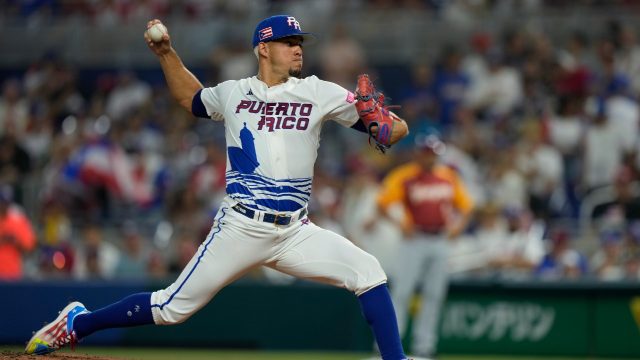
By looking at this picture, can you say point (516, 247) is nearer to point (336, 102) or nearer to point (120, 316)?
point (336, 102)

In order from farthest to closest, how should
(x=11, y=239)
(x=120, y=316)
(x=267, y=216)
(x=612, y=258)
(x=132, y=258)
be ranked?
(x=132, y=258)
(x=11, y=239)
(x=612, y=258)
(x=120, y=316)
(x=267, y=216)

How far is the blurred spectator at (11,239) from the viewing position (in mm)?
13352

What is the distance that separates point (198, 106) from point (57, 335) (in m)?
1.63

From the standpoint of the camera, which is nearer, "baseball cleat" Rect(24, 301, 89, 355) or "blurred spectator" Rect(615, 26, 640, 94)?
"baseball cleat" Rect(24, 301, 89, 355)

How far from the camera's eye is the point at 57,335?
7434 mm

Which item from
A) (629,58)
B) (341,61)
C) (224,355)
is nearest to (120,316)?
(224,355)

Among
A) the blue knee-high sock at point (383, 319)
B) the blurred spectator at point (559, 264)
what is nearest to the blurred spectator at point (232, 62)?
the blurred spectator at point (559, 264)

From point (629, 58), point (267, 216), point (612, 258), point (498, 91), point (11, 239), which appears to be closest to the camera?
point (267, 216)

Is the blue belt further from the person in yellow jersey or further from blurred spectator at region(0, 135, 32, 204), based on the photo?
blurred spectator at region(0, 135, 32, 204)

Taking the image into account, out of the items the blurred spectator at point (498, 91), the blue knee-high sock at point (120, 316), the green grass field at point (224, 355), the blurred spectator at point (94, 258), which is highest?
the blurred spectator at point (498, 91)

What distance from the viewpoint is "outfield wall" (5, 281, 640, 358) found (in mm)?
12742

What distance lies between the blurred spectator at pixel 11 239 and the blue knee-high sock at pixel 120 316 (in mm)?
6196

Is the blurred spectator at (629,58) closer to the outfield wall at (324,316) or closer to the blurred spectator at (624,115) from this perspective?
the blurred spectator at (624,115)

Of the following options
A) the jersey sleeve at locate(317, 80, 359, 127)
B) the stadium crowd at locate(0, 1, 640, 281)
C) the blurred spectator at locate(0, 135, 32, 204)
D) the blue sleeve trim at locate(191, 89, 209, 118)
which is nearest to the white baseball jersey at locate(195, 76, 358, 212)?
the jersey sleeve at locate(317, 80, 359, 127)
